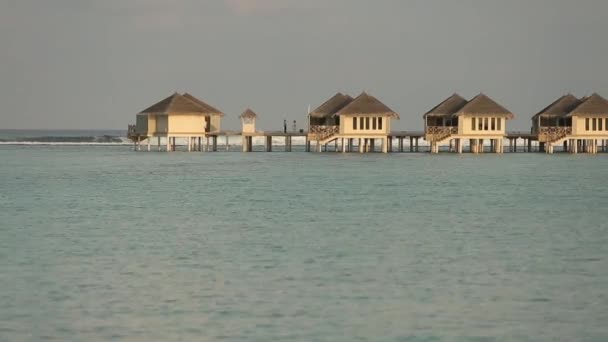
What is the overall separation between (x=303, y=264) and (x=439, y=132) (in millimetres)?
53284

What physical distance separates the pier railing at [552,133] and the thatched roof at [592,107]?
2.33m

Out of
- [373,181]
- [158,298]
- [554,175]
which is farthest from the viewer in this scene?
[554,175]

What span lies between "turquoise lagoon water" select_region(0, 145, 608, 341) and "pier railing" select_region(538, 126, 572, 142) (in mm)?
32418

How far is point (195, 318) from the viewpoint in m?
16.8


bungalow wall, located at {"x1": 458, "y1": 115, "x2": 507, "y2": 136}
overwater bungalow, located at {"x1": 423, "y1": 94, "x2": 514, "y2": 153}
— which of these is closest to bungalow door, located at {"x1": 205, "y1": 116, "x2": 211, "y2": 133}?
overwater bungalow, located at {"x1": 423, "y1": 94, "x2": 514, "y2": 153}

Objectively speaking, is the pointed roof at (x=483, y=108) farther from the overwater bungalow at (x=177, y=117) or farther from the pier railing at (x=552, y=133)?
the overwater bungalow at (x=177, y=117)

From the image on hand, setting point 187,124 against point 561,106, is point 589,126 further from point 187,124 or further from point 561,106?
point 187,124

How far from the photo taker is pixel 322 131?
75625 mm

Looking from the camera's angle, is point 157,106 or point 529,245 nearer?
point 529,245

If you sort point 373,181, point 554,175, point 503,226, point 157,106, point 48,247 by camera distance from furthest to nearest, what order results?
point 157,106 < point 554,175 < point 373,181 < point 503,226 < point 48,247

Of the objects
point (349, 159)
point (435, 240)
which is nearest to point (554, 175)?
point (349, 159)

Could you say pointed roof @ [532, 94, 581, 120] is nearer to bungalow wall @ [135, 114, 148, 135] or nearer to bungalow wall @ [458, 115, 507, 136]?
bungalow wall @ [458, 115, 507, 136]

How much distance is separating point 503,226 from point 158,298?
1308cm

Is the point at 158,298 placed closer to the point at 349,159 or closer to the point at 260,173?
the point at 260,173
